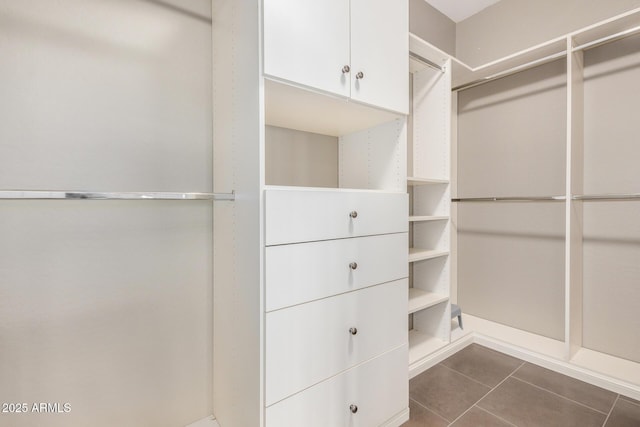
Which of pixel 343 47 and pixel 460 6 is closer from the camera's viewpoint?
pixel 343 47

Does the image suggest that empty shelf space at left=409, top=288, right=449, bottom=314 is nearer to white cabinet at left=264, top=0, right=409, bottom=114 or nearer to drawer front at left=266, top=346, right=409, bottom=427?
drawer front at left=266, top=346, right=409, bottom=427

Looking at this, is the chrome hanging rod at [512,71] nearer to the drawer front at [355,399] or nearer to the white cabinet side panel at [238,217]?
the white cabinet side panel at [238,217]

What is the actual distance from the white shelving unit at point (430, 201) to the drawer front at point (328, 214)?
644 millimetres

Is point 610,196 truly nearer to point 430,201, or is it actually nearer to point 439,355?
point 430,201

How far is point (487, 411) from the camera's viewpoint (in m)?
1.47

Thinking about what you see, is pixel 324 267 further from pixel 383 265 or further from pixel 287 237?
pixel 383 265

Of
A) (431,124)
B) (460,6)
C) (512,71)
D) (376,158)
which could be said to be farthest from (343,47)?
(460,6)

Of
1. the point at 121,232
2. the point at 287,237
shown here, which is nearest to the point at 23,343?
the point at 121,232

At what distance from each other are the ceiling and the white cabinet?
1233 mm

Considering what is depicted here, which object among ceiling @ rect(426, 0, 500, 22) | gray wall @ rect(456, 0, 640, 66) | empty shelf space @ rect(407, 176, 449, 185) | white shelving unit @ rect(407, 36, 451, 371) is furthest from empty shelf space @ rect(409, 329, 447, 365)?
ceiling @ rect(426, 0, 500, 22)

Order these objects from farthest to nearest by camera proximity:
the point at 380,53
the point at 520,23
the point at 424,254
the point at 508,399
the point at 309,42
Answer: the point at 520,23, the point at 424,254, the point at 508,399, the point at 380,53, the point at 309,42

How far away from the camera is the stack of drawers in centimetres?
100

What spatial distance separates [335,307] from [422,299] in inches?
41.2

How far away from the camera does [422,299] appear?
195 centimetres
